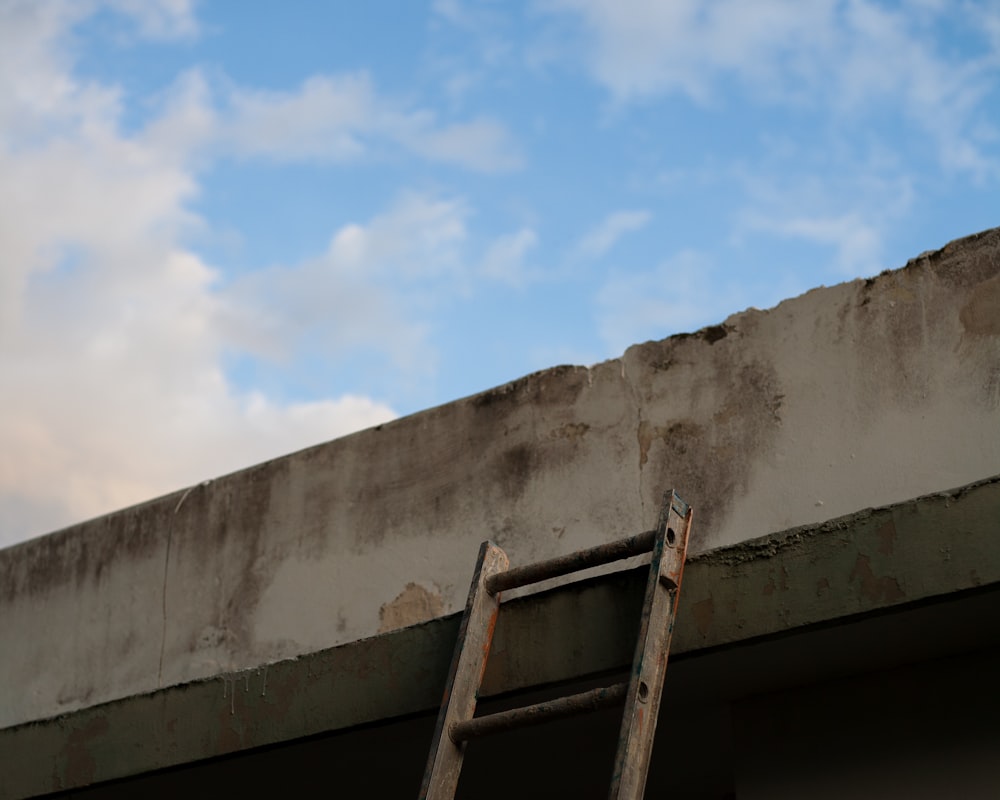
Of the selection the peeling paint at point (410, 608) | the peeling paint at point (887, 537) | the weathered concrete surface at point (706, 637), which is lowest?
the weathered concrete surface at point (706, 637)

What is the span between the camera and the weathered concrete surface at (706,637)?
108 inches

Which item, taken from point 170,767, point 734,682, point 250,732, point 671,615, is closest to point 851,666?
point 734,682

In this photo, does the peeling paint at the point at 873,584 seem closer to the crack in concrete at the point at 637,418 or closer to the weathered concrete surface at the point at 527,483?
the weathered concrete surface at the point at 527,483

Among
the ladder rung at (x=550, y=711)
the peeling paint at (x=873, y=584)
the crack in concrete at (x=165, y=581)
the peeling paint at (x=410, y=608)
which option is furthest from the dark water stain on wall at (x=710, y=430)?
the crack in concrete at (x=165, y=581)

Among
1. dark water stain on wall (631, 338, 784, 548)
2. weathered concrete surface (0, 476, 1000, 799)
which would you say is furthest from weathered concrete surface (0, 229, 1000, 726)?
weathered concrete surface (0, 476, 1000, 799)

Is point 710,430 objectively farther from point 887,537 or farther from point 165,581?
point 165,581

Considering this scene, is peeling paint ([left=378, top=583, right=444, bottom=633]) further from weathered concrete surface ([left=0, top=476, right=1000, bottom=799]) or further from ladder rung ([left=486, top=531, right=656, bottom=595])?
ladder rung ([left=486, top=531, right=656, bottom=595])

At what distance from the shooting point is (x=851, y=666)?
312 centimetres

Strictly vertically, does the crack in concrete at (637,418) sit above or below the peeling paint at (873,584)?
above

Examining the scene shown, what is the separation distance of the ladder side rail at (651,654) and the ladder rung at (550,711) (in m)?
0.05

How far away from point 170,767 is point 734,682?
167 centimetres

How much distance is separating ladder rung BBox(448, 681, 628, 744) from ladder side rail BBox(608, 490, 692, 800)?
0.05m

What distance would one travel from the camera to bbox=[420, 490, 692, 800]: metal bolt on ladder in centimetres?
266

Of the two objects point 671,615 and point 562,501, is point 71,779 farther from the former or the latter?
point 671,615
